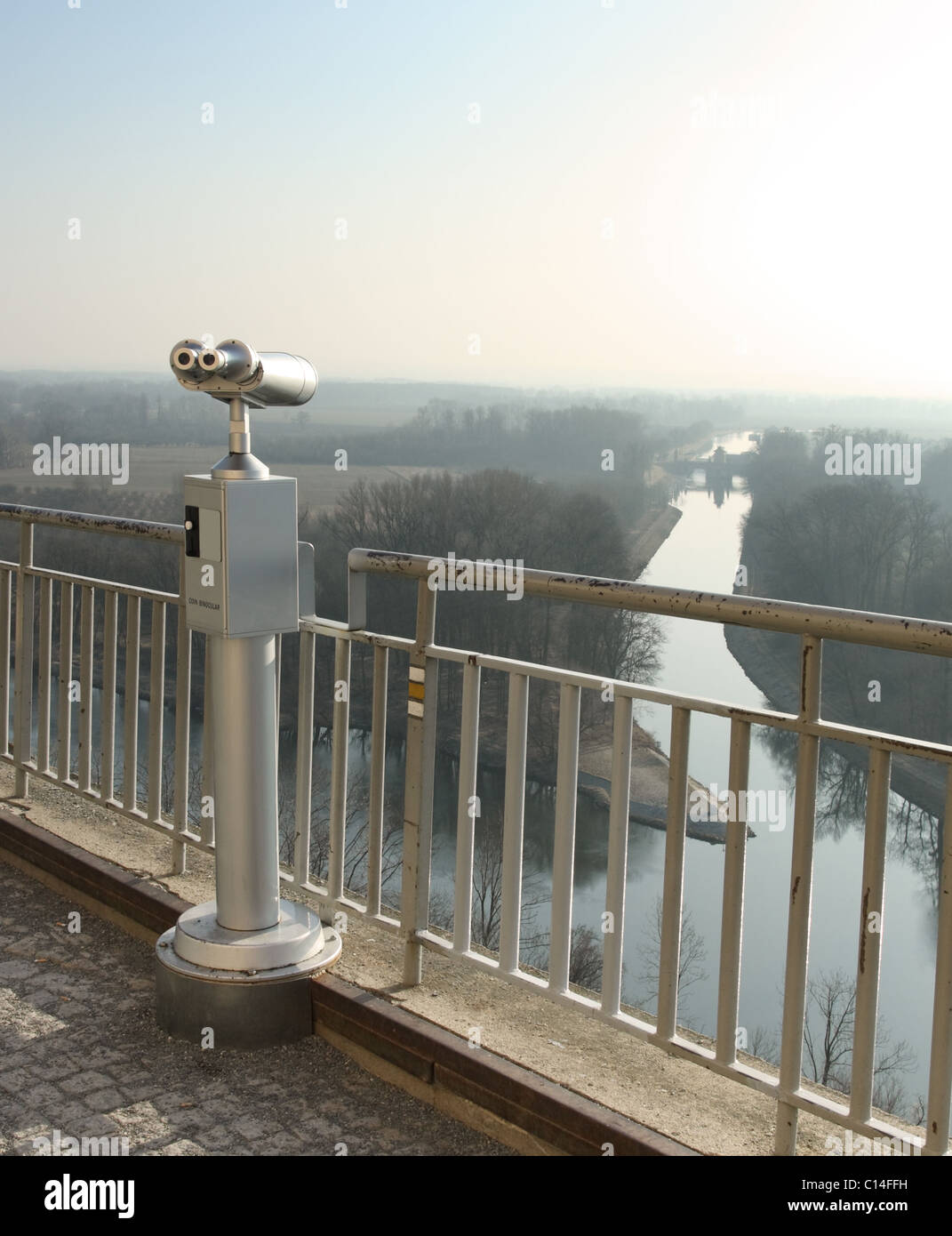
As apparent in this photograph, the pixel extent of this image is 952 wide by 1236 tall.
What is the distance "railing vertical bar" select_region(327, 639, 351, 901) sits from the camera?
2.87 metres

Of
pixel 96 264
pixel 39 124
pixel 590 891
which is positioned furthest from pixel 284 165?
pixel 590 891

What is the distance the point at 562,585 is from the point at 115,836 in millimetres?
2320

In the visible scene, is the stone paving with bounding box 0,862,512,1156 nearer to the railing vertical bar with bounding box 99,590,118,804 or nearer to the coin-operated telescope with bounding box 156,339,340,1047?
the coin-operated telescope with bounding box 156,339,340,1047

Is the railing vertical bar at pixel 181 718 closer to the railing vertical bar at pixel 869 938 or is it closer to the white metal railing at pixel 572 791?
the white metal railing at pixel 572 791

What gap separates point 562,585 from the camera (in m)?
2.37

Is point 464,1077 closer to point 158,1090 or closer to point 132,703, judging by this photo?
point 158,1090

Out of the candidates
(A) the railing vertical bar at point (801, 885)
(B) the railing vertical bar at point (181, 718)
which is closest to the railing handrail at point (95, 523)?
(B) the railing vertical bar at point (181, 718)

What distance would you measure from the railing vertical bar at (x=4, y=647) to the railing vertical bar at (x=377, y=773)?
6.90 ft

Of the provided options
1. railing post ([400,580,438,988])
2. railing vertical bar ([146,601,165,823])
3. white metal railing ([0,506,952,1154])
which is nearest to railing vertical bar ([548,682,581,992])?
white metal railing ([0,506,952,1154])

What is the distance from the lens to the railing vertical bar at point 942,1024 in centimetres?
180

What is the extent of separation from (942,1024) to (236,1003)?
168 cm

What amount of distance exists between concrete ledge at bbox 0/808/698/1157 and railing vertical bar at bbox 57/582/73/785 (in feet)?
3.11
